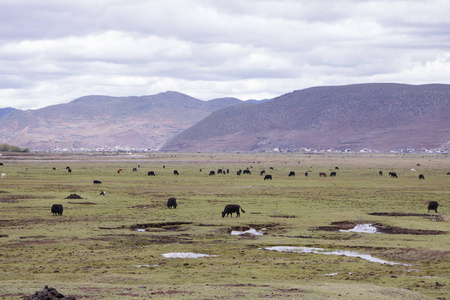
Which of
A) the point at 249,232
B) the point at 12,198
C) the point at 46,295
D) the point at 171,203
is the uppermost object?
the point at 46,295

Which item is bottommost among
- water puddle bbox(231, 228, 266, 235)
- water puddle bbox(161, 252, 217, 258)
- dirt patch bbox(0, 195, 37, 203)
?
water puddle bbox(231, 228, 266, 235)

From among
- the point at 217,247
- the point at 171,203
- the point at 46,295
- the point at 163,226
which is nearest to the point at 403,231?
the point at 217,247

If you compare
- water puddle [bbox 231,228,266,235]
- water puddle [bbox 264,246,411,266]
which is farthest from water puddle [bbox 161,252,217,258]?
Result: water puddle [bbox 231,228,266,235]

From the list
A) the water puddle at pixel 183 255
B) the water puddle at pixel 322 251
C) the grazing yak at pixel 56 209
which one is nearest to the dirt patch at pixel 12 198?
the grazing yak at pixel 56 209

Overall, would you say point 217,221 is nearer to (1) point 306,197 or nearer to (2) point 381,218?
(2) point 381,218

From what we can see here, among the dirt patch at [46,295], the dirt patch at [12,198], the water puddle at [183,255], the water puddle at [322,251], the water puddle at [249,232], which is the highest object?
the dirt patch at [46,295]

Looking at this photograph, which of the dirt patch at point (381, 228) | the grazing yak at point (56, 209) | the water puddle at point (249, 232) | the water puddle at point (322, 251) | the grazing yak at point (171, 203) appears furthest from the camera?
the grazing yak at point (171, 203)

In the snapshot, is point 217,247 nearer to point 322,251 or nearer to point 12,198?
point 322,251

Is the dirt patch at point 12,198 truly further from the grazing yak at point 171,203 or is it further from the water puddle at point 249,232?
the water puddle at point 249,232

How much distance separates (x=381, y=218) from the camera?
1372 inches

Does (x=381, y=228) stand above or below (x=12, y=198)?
below

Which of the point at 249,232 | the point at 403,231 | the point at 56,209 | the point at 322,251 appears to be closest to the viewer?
the point at 322,251

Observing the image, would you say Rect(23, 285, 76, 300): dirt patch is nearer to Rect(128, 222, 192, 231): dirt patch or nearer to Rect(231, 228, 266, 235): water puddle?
Rect(231, 228, 266, 235): water puddle

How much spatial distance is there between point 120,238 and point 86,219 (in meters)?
7.16
